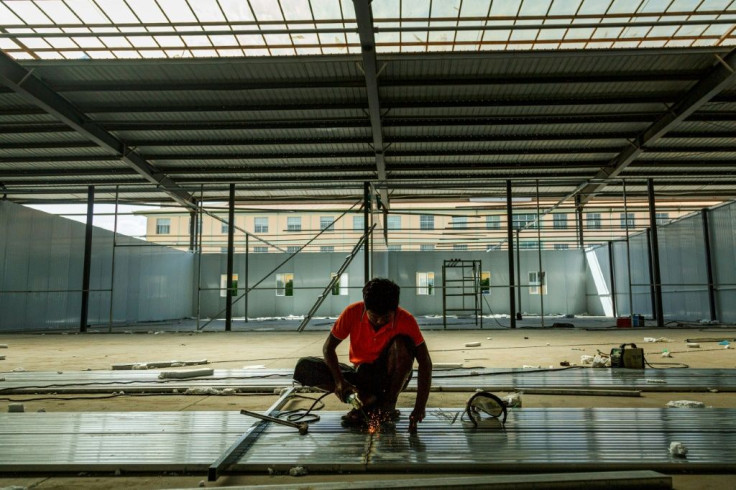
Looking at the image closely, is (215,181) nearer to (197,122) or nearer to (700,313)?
(197,122)

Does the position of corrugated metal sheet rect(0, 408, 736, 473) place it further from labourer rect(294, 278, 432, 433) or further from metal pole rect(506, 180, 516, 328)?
metal pole rect(506, 180, 516, 328)

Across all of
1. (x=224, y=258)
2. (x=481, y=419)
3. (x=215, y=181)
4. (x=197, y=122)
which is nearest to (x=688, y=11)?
(x=481, y=419)

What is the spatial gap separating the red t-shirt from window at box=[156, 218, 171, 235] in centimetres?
4182

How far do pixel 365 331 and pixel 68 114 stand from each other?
37.6ft

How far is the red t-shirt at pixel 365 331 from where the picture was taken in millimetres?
3553

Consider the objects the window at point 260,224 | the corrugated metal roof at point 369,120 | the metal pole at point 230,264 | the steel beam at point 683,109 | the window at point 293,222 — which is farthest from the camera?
the window at point 260,224

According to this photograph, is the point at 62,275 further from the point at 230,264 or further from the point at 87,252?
the point at 230,264

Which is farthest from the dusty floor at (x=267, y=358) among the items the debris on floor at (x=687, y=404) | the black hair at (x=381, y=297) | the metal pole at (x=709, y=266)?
the metal pole at (x=709, y=266)

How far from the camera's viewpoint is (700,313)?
16.9m

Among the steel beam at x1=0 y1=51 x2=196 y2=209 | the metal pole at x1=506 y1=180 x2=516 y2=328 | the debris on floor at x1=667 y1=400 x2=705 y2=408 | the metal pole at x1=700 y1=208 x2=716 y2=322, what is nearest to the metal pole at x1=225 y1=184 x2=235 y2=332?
the steel beam at x1=0 y1=51 x2=196 y2=209

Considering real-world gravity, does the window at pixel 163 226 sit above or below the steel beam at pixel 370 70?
above

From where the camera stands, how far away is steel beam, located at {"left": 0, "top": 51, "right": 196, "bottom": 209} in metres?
10.1

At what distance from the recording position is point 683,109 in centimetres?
1141

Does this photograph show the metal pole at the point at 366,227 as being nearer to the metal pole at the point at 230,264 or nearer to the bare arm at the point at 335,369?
the metal pole at the point at 230,264
